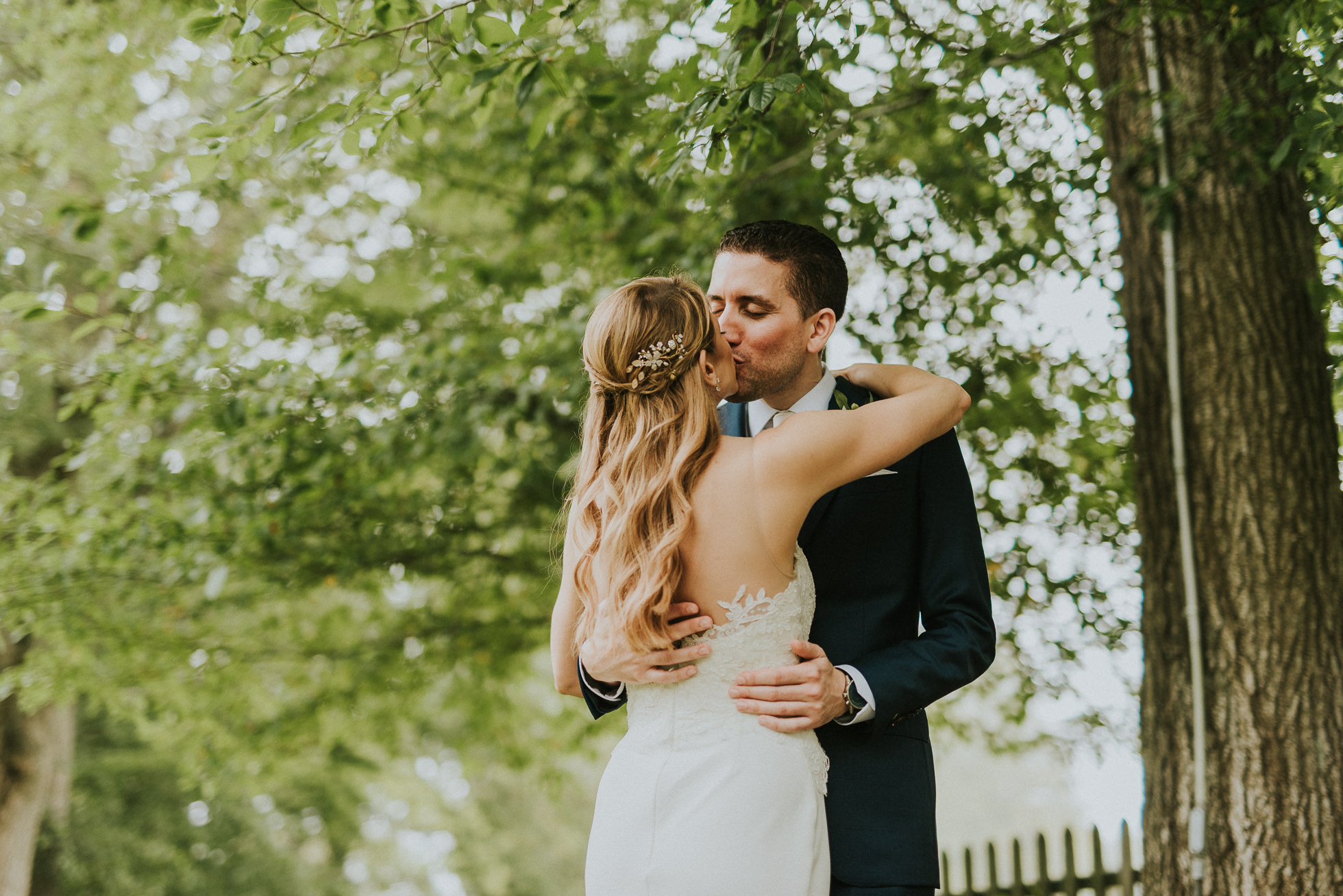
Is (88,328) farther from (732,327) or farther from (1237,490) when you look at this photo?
(1237,490)

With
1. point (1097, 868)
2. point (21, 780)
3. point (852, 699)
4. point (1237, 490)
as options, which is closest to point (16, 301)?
point (852, 699)

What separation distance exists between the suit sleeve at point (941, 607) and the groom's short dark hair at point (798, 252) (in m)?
0.49

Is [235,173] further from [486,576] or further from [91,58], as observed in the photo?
[486,576]

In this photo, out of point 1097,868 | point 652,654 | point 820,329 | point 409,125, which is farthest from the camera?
point 1097,868

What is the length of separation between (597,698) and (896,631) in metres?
0.68

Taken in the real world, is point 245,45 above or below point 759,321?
above

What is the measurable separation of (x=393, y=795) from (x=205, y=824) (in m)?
3.67

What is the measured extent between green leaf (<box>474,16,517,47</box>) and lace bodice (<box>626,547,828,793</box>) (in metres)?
1.50

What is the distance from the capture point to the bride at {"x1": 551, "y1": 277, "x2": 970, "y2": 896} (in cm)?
195

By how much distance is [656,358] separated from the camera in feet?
6.82

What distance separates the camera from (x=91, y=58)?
731 centimetres

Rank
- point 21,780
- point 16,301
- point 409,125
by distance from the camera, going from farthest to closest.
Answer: point 21,780 < point 16,301 < point 409,125

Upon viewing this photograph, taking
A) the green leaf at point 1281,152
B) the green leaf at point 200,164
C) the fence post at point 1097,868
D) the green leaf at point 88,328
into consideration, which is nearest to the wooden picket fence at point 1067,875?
the fence post at point 1097,868

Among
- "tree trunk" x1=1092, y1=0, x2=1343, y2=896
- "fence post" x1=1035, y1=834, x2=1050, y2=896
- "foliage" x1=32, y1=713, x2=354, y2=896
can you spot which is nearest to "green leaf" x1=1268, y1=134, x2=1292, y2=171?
"tree trunk" x1=1092, y1=0, x2=1343, y2=896
